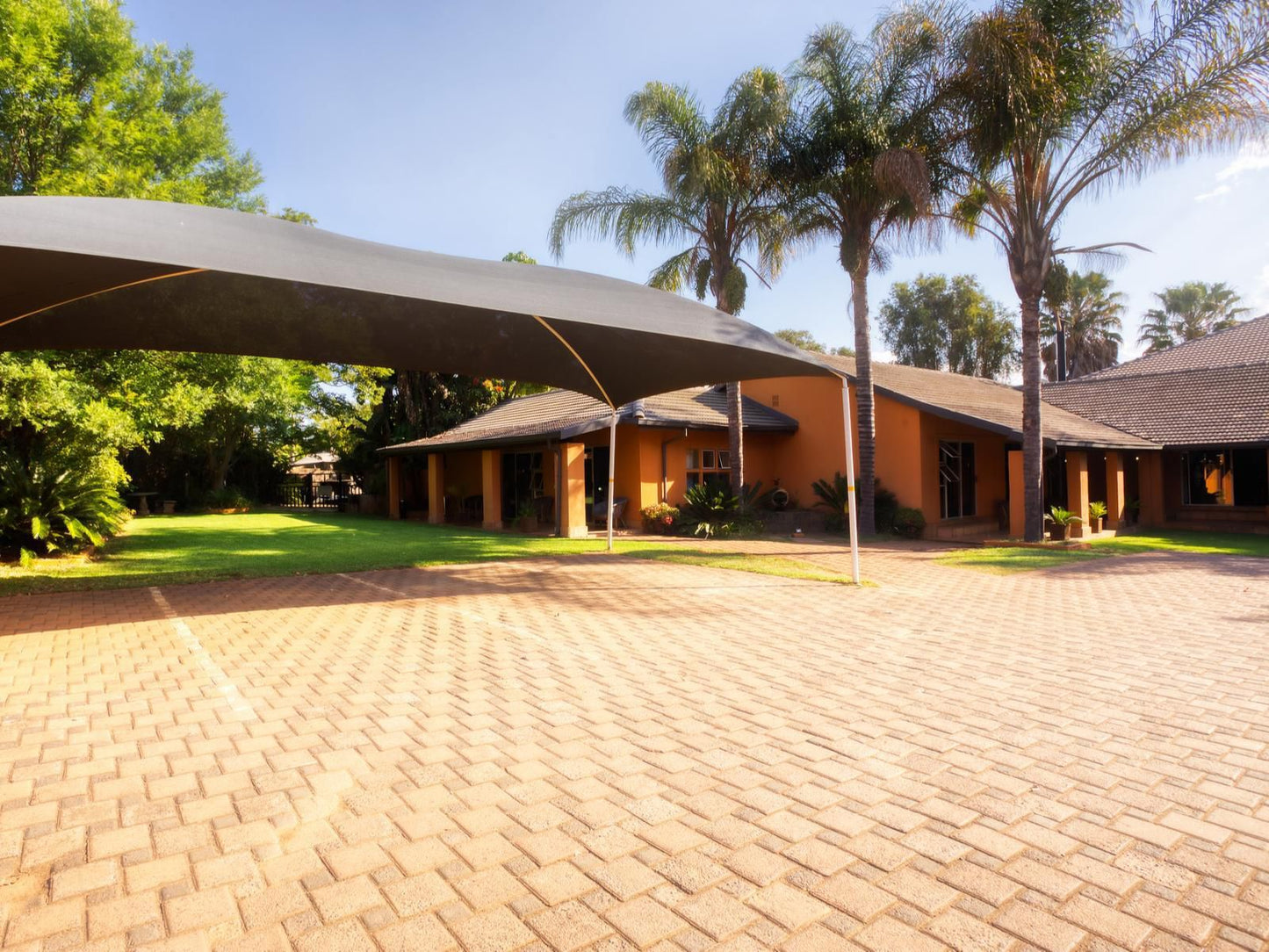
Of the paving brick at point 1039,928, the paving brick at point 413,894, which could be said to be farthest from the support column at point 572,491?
the paving brick at point 1039,928

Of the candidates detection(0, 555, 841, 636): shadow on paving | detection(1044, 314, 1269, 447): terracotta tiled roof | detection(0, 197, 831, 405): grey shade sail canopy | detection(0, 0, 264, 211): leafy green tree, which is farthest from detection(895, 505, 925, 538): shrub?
detection(0, 0, 264, 211): leafy green tree

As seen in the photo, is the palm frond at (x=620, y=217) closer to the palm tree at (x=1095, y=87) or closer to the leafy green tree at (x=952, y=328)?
the palm tree at (x=1095, y=87)

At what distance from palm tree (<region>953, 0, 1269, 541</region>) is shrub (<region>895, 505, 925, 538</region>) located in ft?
21.5

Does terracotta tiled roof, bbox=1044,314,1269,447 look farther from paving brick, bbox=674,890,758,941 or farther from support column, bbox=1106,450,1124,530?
paving brick, bbox=674,890,758,941

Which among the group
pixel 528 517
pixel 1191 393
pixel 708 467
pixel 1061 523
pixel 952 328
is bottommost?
pixel 1061 523

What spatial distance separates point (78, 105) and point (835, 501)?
683 inches

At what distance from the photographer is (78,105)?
44.6ft

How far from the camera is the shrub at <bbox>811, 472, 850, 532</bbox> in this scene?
1667 centimetres

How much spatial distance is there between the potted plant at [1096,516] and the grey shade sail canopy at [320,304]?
428 inches

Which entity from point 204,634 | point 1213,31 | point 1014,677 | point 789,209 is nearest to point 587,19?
point 789,209

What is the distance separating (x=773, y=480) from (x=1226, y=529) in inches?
446

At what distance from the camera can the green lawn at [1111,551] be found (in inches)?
452

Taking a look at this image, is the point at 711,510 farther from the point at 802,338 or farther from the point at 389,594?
the point at 802,338

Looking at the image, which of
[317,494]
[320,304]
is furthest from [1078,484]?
[317,494]
